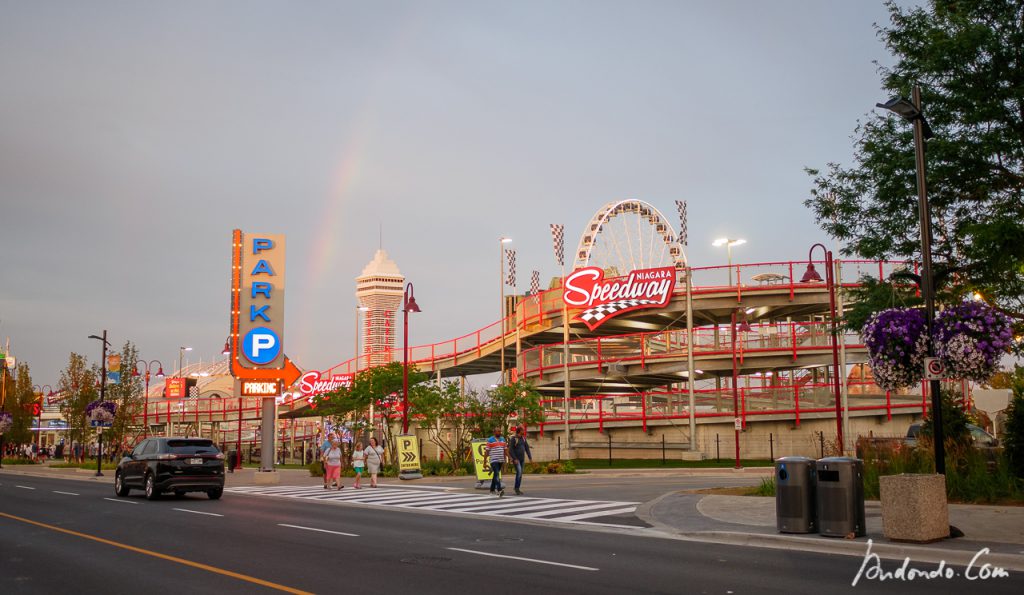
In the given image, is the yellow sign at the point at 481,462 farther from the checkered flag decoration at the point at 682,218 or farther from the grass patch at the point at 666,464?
the checkered flag decoration at the point at 682,218

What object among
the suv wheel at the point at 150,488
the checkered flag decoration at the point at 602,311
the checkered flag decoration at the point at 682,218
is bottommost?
the suv wheel at the point at 150,488

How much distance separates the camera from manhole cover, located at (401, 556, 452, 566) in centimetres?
1241

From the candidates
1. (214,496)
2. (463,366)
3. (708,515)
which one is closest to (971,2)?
(708,515)

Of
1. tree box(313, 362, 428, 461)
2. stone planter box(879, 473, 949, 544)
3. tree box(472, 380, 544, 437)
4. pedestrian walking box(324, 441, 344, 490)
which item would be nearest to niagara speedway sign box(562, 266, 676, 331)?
tree box(472, 380, 544, 437)

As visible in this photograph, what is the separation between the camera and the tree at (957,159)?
58.9 ft

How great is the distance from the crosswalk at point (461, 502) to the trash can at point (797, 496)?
4.32 m

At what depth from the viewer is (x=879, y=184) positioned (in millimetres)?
20500

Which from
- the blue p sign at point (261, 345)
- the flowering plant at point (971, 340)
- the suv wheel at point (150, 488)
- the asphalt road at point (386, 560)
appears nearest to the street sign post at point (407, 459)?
the blue p sign at point (261, 345)

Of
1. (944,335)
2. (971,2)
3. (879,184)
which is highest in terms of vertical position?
(971,2)

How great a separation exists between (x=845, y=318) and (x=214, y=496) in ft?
62.0

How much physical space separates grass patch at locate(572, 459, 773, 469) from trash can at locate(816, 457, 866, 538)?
2568cm

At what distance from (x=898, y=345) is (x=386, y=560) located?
9563mm

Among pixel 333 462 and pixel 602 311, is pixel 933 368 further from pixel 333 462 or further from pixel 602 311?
pixel 602 311

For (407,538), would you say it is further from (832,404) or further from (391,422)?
(832,404)
